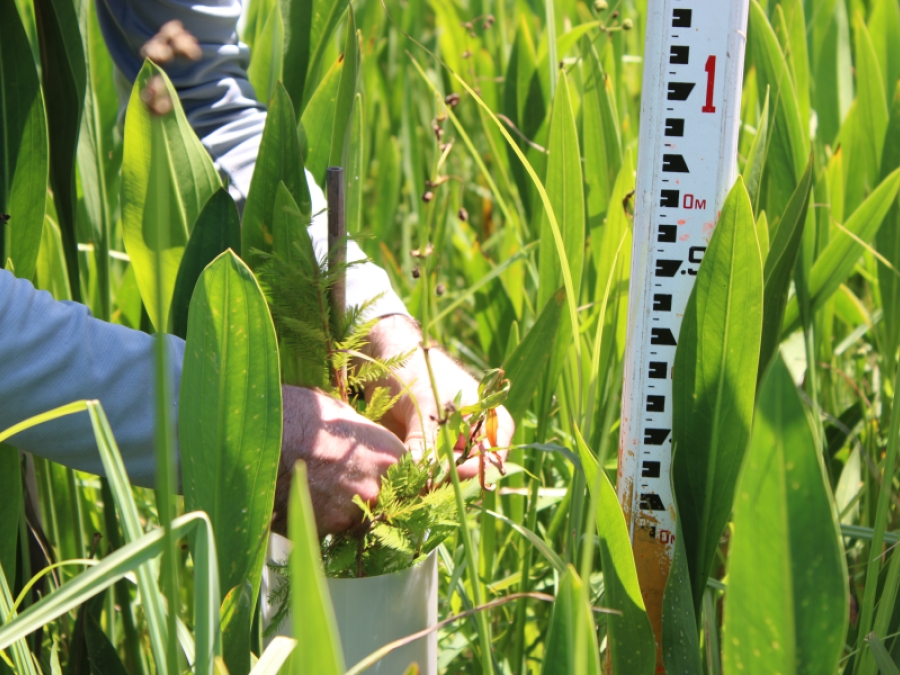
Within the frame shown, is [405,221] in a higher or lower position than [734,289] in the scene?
lower

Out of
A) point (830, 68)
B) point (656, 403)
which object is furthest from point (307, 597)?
point (830, 68)

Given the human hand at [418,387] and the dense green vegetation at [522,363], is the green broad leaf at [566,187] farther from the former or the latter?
the human hand at [418,387]

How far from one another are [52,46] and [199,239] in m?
0.21

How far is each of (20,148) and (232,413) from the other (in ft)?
1.07

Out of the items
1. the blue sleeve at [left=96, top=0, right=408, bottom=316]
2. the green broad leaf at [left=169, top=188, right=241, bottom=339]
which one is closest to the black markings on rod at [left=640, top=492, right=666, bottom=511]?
the green broad leaf at [left=169, top=188, right=241, bottom=339]

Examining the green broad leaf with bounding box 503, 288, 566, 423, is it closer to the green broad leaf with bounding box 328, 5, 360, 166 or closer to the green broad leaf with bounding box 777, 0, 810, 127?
the green broad leaf with bounding box 328, 5, 360, 166

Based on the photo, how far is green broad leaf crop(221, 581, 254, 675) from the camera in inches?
16.6

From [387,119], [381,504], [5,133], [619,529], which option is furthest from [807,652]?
[387,119]

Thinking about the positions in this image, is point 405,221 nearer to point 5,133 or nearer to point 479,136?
point 479,136

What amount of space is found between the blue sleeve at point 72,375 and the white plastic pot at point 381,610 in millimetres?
113

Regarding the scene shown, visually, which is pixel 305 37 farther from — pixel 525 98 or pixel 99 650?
pixel 99 650

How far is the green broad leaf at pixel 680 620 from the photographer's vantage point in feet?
1.50

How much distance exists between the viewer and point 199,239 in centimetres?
55

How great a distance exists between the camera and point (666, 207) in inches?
20.4
